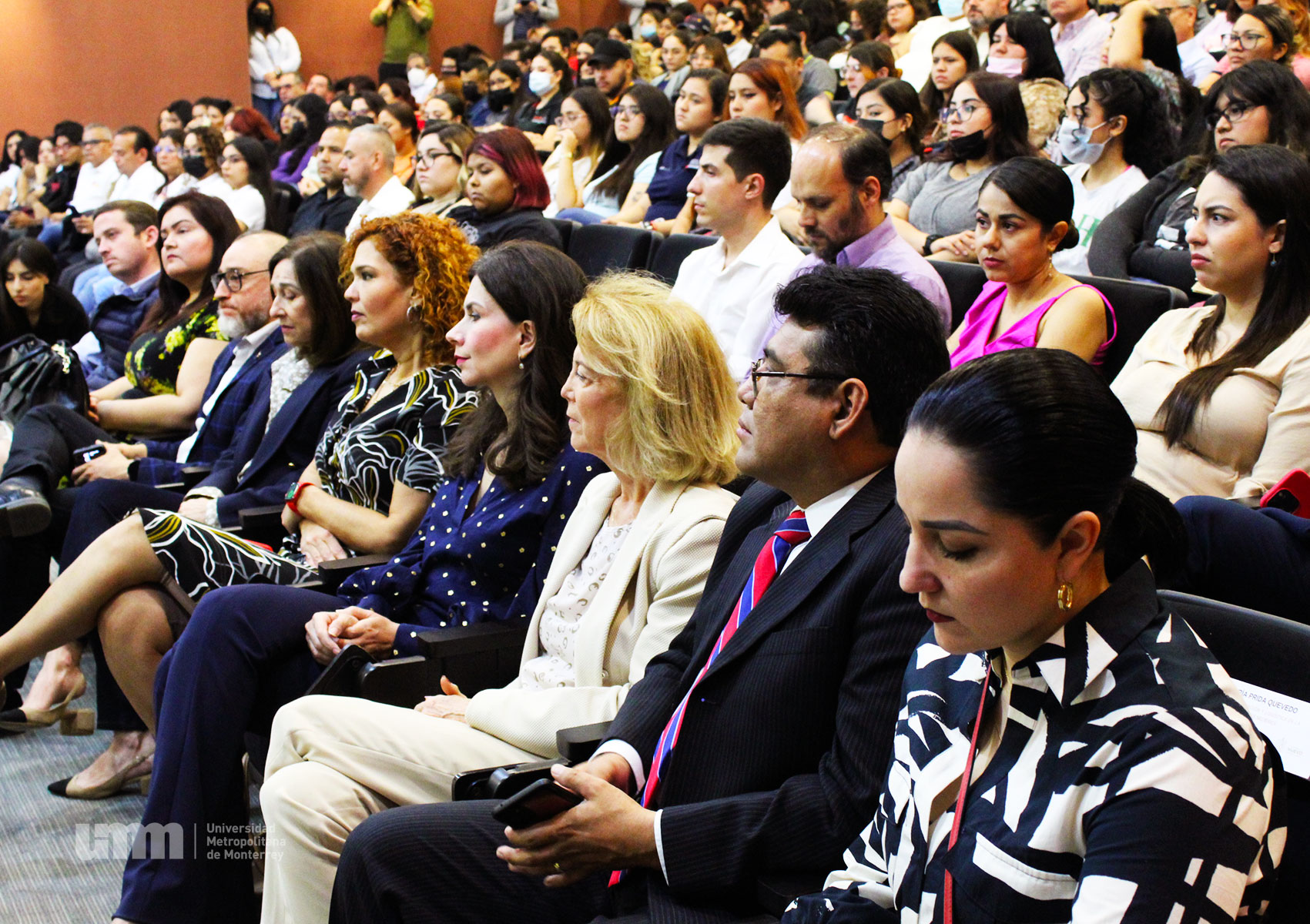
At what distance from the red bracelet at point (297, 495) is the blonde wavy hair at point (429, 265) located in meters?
0.38

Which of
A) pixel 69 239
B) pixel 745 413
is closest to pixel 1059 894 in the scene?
pixel 745 413

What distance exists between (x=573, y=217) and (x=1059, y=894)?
4672 millimetres

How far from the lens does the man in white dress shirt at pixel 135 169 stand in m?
7.98

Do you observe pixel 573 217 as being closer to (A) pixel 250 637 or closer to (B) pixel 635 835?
(A) pixel 250 637

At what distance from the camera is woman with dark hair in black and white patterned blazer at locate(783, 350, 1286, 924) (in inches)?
35.0

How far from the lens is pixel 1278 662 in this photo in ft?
3.68

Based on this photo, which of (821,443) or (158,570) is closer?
(821,443)

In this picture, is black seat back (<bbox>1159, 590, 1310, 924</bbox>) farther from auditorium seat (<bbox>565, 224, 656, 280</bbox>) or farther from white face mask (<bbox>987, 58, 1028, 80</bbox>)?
white face mask (<bbox>987, 58, 1028, 80</bbox>)

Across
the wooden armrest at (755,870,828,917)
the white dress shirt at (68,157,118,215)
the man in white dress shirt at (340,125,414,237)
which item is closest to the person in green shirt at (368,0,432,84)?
the white dress shirt at (68,157,118,215)

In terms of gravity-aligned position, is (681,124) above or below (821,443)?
above

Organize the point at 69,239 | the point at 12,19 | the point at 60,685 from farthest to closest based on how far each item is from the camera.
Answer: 1. the point at 12,19
2. the point at 69,239
3. the point at 60,685

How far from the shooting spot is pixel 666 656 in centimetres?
166

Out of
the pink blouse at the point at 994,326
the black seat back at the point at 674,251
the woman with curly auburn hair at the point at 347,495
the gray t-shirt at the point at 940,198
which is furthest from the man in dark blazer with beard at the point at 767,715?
the gray t-shirt at the point at 940,198

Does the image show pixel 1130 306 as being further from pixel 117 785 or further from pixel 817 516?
pixel 117 785
